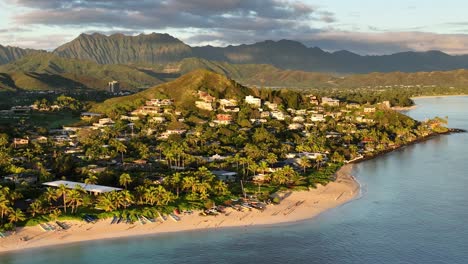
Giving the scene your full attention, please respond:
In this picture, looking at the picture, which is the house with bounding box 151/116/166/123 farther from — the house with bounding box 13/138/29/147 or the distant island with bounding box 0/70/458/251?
the house with bounding box 13/138/29/147

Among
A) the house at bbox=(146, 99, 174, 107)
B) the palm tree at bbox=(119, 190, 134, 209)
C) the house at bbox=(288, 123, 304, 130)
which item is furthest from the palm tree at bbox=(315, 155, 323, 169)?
the house at bbox=(146, 99, 174, 107)

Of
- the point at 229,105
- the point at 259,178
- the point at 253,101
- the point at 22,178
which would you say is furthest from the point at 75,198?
the point at 253,101

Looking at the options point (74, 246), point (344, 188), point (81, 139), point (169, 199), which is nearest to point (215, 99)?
point (81, 139)

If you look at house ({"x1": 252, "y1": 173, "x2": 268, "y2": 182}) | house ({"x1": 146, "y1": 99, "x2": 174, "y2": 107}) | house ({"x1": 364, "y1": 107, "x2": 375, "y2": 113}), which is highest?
house ({"x1": 146, "y1": 99, "x2": 174, "y2": 107})

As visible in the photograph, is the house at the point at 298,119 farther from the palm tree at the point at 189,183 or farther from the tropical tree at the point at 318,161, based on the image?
the palm tree at the point at 189,183

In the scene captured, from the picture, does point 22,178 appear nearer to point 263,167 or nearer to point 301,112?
point 263,167

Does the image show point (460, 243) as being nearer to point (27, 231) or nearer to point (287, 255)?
point (287, 255)

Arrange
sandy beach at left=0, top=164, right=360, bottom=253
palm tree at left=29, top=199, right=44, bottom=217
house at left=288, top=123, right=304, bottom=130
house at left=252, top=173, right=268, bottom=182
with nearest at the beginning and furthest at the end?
1. sandy beach at left=0, top=164, right=360, bottom=253
2. palm tree at left=29, top=199, right=44, bottom=217
3. house at left=252, top=173, right=268, bottom=182
4. house at left=288, top=123, right=304, bottom=130
